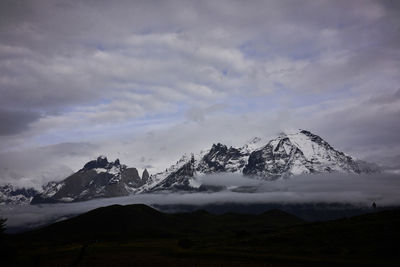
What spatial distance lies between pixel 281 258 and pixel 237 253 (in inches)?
788

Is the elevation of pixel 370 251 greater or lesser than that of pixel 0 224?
lesser

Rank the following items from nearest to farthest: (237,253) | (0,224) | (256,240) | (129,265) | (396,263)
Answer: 1. (0,224)
2. (396,263)
3. (129,265)
4. (237,253)
5. (256,240)

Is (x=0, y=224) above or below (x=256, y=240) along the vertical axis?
above

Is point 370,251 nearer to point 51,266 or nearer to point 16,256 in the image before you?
point 51,266

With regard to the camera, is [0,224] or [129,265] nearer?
[0,224]

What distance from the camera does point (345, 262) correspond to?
103 metres

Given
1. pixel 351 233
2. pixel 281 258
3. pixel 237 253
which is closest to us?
pixel 281 258

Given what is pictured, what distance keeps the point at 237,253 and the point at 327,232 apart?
4692 centimetres

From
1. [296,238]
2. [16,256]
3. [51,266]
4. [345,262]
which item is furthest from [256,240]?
[16,256]

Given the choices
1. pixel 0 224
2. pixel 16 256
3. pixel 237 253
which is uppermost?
pixel 0 224

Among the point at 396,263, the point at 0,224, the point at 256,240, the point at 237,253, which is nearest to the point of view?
the point at 0,224

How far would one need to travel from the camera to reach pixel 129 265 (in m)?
106

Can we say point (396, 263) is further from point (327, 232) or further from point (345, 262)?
point (327, 232)

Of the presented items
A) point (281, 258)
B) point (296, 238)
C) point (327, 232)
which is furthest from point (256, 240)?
point (281, 258)
